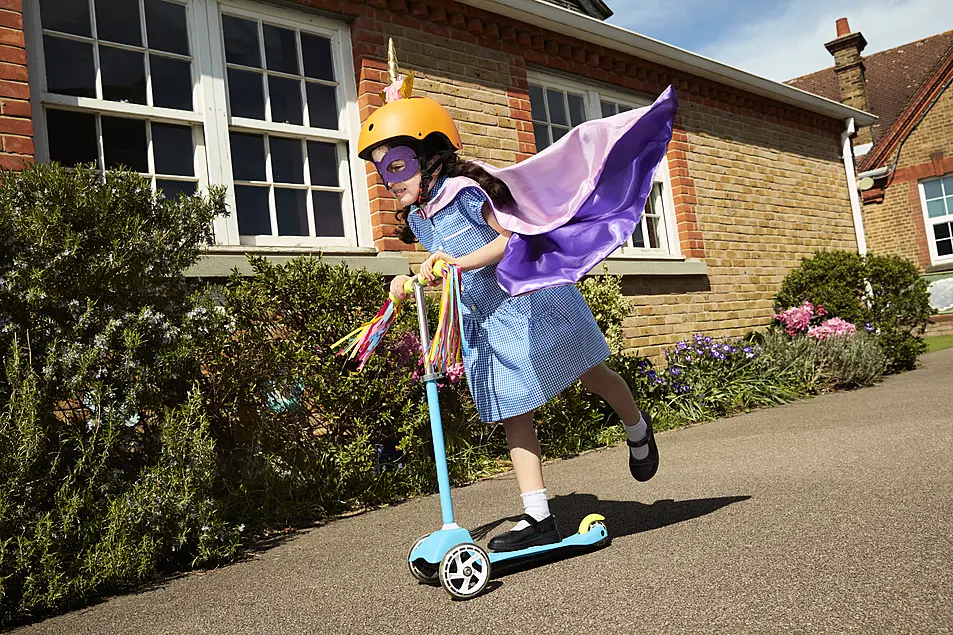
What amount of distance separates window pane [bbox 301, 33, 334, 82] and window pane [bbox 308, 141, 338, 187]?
1.81 feet

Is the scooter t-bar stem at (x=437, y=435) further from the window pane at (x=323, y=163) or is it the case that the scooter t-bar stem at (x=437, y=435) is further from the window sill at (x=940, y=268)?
the window sill at (x=940, y=268)

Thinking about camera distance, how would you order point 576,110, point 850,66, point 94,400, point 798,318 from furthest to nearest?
1. point 850,66
2. point 798,318
3. point 576,110
4. point 94,400

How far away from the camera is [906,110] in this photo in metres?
19.2

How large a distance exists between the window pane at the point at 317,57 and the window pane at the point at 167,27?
3.06 ft

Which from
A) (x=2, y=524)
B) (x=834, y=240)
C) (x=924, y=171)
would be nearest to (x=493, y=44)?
(x=2, y=524)

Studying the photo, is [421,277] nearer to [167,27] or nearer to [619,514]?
[619,514]

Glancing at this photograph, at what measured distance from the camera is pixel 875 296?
9.71 meters

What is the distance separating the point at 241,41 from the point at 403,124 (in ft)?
11.4

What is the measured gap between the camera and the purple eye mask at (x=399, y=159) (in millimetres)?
3084

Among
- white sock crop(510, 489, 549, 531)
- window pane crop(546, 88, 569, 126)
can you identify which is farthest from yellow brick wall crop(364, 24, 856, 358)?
white sock crop(510, 489, 549, 531)

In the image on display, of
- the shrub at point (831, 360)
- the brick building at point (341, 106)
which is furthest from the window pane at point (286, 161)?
the shrub at point (831, 360)

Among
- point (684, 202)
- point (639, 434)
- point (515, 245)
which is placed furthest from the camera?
point (684, 202)

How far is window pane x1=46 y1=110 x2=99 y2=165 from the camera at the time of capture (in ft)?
16.1

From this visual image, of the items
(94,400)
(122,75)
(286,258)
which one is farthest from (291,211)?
(94,400)
